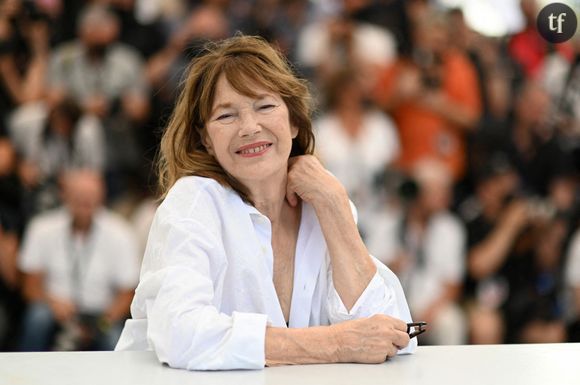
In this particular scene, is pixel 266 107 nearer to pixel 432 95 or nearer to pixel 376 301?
pixel 376 301

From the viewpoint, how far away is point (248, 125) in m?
2.23

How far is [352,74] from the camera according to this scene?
15.1 feet

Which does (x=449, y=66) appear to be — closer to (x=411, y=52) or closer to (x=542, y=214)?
(x=411, y=52)

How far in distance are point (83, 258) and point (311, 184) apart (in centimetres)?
232

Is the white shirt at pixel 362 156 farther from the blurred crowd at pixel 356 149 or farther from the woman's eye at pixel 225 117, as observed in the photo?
the woman's eye at pixel 225 117

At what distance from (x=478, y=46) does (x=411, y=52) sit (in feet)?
1.07

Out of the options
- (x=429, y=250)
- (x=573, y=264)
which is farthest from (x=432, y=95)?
(x=573, y=264)

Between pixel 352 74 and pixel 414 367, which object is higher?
pixel 352 74

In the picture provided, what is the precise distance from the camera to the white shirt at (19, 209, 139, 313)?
4383mm

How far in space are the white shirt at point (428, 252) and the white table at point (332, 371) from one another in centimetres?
241

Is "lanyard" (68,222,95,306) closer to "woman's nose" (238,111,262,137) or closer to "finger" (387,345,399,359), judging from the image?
"woman's nose" (238,111,262,137)

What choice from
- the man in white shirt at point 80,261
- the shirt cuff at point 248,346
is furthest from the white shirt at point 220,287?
the man in white shirt at point 80,261

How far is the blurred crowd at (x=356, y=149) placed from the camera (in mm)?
4414

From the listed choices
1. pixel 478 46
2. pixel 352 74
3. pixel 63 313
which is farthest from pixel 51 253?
pixel 478 46
